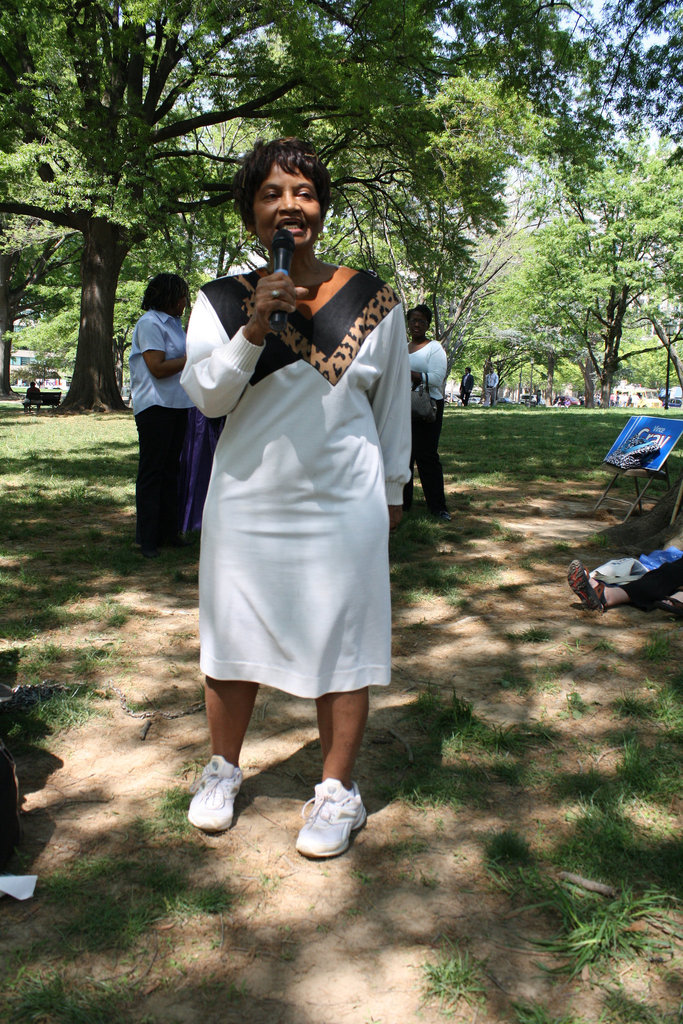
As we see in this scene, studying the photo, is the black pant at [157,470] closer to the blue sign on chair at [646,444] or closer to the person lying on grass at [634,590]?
the person lying on grass at [634,590]

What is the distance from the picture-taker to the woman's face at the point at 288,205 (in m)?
2.20

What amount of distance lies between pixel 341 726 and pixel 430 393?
5.00 m

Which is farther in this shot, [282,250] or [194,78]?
[194,78]

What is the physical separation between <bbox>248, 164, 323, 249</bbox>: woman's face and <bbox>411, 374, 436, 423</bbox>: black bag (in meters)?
4.63

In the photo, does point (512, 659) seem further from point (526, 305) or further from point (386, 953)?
point (526, 305)

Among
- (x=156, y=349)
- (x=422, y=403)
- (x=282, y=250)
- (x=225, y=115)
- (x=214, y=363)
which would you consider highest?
(x=225, y=115)

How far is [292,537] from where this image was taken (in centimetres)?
224

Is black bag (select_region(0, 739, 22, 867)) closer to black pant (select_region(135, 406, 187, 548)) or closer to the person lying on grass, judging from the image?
the person lying on grass

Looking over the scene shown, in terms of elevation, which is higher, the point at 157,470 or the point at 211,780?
the point at 157,470

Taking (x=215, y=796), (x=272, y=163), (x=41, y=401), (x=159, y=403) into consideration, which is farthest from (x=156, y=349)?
(x=41, y=401)

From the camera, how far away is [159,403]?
5.52 m

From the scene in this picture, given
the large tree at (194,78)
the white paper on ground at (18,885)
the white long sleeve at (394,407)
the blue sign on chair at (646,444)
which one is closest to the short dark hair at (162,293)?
the white long sleeve at (394,407)

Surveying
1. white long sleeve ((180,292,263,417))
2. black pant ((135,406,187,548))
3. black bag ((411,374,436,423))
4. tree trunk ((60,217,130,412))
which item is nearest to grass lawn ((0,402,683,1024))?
black pant ((135,406,187,548))

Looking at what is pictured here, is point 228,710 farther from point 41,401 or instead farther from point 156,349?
point 41,401
